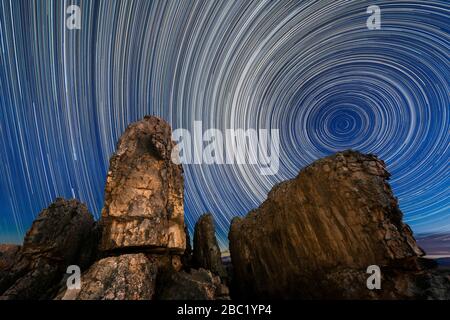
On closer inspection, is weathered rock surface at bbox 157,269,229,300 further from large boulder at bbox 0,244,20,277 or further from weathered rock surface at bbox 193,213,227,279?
large boulder at bbox 0,244,20,277

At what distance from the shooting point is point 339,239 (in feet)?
43.0

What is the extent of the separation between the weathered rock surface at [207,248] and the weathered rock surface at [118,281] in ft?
26.0

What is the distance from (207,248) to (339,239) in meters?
12.3

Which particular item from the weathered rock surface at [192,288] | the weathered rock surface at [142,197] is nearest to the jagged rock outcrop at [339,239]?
the weathered rock surface at [192,288]

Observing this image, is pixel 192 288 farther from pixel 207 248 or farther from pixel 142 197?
pixel 207 248

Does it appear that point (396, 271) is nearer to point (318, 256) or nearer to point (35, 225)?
point (318, 256)

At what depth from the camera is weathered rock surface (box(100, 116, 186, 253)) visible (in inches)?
554

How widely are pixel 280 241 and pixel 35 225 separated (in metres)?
18.2

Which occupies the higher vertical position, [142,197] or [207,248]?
[142,197]

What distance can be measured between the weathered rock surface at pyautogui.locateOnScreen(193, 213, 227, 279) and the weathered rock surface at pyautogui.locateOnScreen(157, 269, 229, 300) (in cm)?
663

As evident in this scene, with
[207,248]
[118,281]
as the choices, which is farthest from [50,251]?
[207,248]

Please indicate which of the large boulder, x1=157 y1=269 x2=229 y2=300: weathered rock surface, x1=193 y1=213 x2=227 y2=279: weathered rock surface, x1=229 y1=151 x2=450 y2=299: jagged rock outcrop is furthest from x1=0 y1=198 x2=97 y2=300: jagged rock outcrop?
x1=229 y1=151 x2=450 y2=299: jagged rock outcrop
